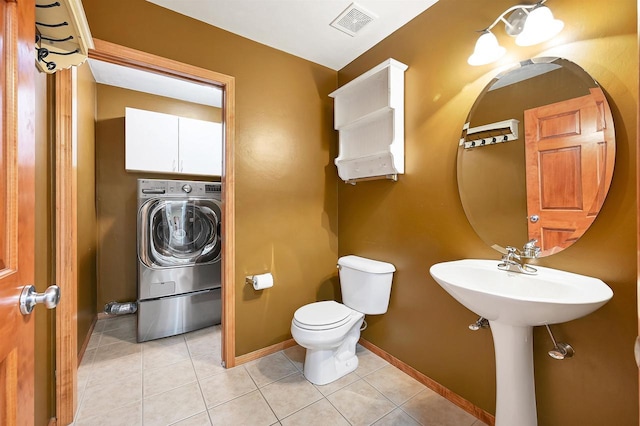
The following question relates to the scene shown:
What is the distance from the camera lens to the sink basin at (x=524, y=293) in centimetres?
90

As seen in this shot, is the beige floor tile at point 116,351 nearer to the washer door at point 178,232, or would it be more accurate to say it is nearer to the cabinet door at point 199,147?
the washer door at point 178,232

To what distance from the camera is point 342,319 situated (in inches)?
70.1

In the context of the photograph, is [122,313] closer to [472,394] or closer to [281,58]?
[281,58]

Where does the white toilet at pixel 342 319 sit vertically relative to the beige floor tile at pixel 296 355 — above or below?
above

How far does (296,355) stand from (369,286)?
0.84 meters

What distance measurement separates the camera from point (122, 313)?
2.73 metres

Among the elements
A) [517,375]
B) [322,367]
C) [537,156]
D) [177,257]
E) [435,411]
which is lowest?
[435,411]

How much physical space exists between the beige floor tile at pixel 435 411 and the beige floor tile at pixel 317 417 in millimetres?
398

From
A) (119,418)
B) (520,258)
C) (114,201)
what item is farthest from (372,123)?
(114,201)

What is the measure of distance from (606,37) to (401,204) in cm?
119

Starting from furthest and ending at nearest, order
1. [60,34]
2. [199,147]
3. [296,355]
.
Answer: [199,147] → [296,355] → [60,34]

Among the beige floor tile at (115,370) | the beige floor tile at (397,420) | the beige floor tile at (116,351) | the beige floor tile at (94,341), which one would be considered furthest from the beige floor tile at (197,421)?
the beige floor tile at (94,341)

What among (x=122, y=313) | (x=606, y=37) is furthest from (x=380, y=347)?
(x=122, y=313)

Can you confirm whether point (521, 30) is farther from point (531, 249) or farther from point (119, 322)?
point (119, 322)
